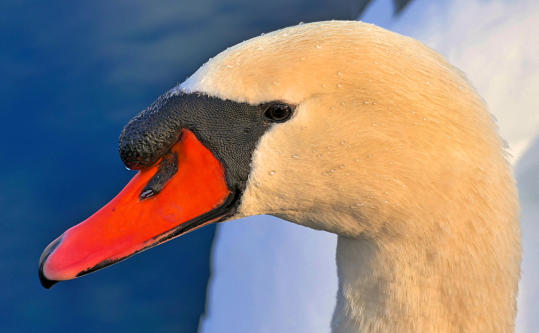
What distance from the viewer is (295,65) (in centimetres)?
154

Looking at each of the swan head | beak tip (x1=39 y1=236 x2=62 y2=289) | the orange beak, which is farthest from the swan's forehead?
beak tip (x1=39 y1=236 x2=62 y2=289)

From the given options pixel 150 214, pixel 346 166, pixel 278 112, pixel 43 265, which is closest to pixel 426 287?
pixel 346 166

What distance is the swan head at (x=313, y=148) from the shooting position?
1553mm

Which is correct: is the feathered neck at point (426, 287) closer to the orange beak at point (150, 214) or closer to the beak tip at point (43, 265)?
the orange beak at point (150, 214)

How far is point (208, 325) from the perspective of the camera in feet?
11.2

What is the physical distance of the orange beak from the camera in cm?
166

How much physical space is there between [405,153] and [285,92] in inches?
11.1

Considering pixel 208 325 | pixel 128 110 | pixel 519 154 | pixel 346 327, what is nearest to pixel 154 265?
pixel 208 325

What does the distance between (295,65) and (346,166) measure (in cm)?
25

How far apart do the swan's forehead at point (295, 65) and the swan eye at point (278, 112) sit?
18mm

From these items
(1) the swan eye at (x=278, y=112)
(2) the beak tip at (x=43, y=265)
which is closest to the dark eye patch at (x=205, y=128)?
(1) the swan eye at (x=278, y=112)

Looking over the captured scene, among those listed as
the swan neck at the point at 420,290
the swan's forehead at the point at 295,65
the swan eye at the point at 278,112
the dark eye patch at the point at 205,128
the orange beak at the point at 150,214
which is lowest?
the swan neck at the point at 420,290

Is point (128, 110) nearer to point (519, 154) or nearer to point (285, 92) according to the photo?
point (519, 154)

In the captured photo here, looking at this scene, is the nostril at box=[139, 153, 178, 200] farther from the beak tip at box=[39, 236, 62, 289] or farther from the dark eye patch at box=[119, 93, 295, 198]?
the beak tip at box=[39, 236, 62, 289]
